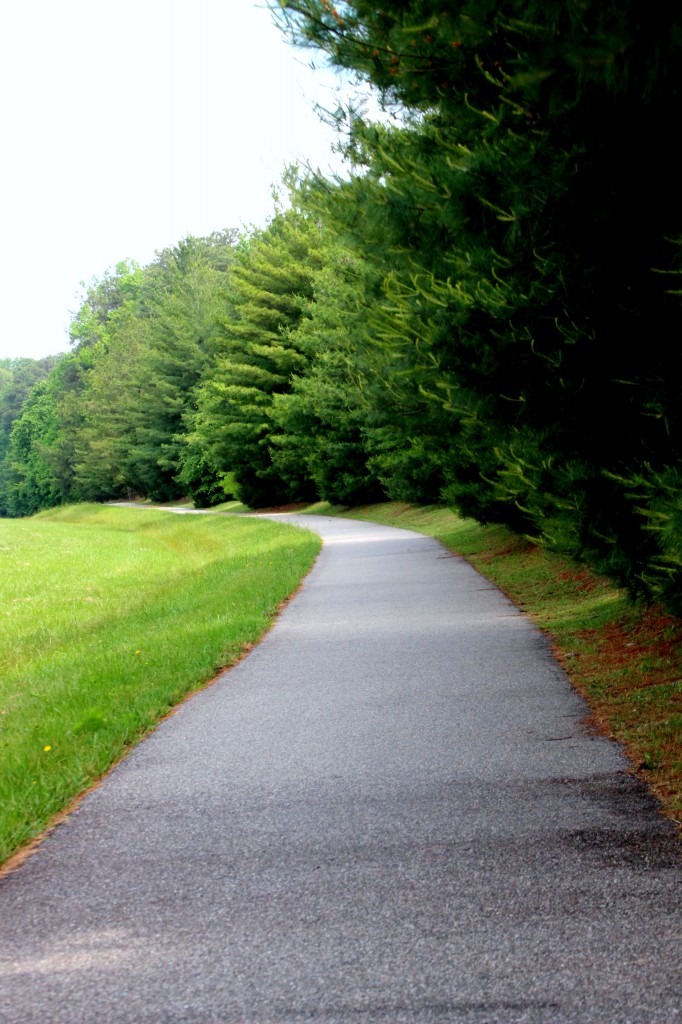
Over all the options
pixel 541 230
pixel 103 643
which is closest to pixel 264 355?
pixel 103 643

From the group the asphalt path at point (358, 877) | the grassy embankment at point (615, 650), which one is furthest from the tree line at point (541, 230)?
the asphalt path at point (358, 877)

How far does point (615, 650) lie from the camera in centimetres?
893

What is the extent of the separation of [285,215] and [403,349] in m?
46.2

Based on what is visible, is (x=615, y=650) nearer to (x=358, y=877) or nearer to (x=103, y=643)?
(x=358, y=877)

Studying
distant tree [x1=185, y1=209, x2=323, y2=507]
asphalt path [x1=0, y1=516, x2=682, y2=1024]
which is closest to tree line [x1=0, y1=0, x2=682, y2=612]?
asphalt path [x1=0, y1=516, x2=682, y2=1024]

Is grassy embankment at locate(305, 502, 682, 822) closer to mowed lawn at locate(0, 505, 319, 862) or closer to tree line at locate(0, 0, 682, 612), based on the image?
tree line at locate(0, 0, 682, 612)

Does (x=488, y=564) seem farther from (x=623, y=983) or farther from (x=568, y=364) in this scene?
(x=623, y=983)

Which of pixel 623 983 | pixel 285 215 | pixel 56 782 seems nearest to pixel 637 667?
pixel 56 782

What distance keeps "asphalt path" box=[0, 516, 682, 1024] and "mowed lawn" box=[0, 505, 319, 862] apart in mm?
319

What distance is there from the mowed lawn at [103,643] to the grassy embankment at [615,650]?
300cm

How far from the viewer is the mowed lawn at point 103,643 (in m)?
6.02

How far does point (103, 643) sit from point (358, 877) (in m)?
8.32

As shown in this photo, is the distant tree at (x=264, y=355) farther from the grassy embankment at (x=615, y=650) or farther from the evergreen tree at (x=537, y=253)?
the evergreen tree at (x=537, y=253)

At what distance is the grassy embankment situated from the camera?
5.81 m
